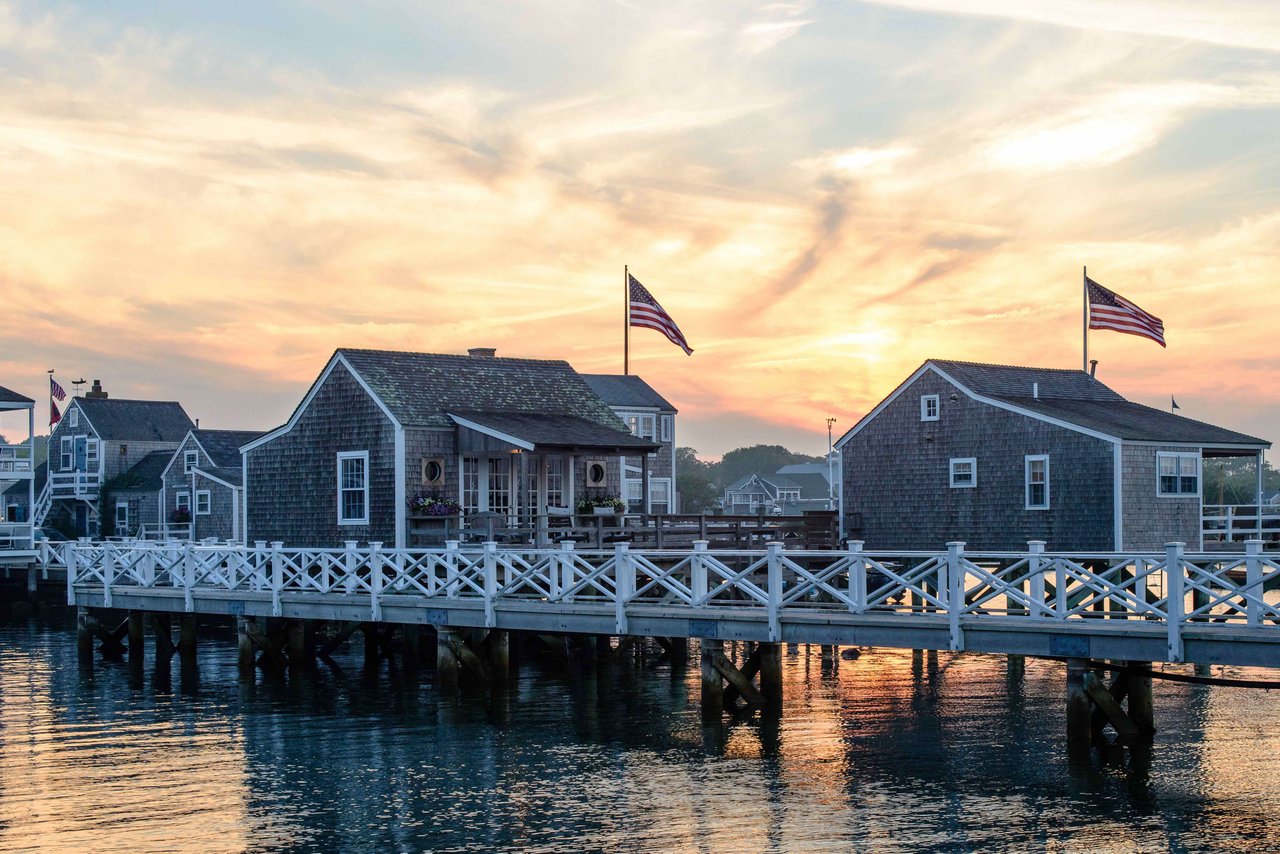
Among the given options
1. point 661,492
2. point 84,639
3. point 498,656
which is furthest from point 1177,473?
point 661,492

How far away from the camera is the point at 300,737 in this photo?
78.6ft

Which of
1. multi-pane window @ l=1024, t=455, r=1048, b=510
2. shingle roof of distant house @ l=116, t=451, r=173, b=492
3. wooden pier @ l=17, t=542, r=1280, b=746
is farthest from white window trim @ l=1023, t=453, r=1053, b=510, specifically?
shingle roof of distant house @ l=116, t=451, r=173, b=492

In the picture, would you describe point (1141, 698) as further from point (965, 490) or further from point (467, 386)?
point (467, 386)

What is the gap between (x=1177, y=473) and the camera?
129 feet

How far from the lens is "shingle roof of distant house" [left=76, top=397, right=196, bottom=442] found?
7325 centimetres

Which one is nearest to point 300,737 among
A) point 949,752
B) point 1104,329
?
point 949,752

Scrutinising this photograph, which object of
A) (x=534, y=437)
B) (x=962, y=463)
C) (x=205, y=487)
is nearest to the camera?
(x=534, y=437)

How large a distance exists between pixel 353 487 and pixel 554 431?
5003mm

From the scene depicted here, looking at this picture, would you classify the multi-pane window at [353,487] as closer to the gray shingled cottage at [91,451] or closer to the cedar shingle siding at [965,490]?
the cedar shingle siding at [965,490]

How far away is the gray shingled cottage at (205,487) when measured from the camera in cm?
6450

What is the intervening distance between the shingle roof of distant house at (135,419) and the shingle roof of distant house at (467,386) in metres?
38.2

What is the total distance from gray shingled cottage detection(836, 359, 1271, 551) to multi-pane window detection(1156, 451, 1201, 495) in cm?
5

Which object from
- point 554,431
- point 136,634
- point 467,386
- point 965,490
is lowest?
point 136,634

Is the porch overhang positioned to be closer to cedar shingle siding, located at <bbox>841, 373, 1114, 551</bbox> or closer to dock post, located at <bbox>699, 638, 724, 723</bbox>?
cedar shingle siding, located at <bbox>841, 373, 1114, 551</bbox>
